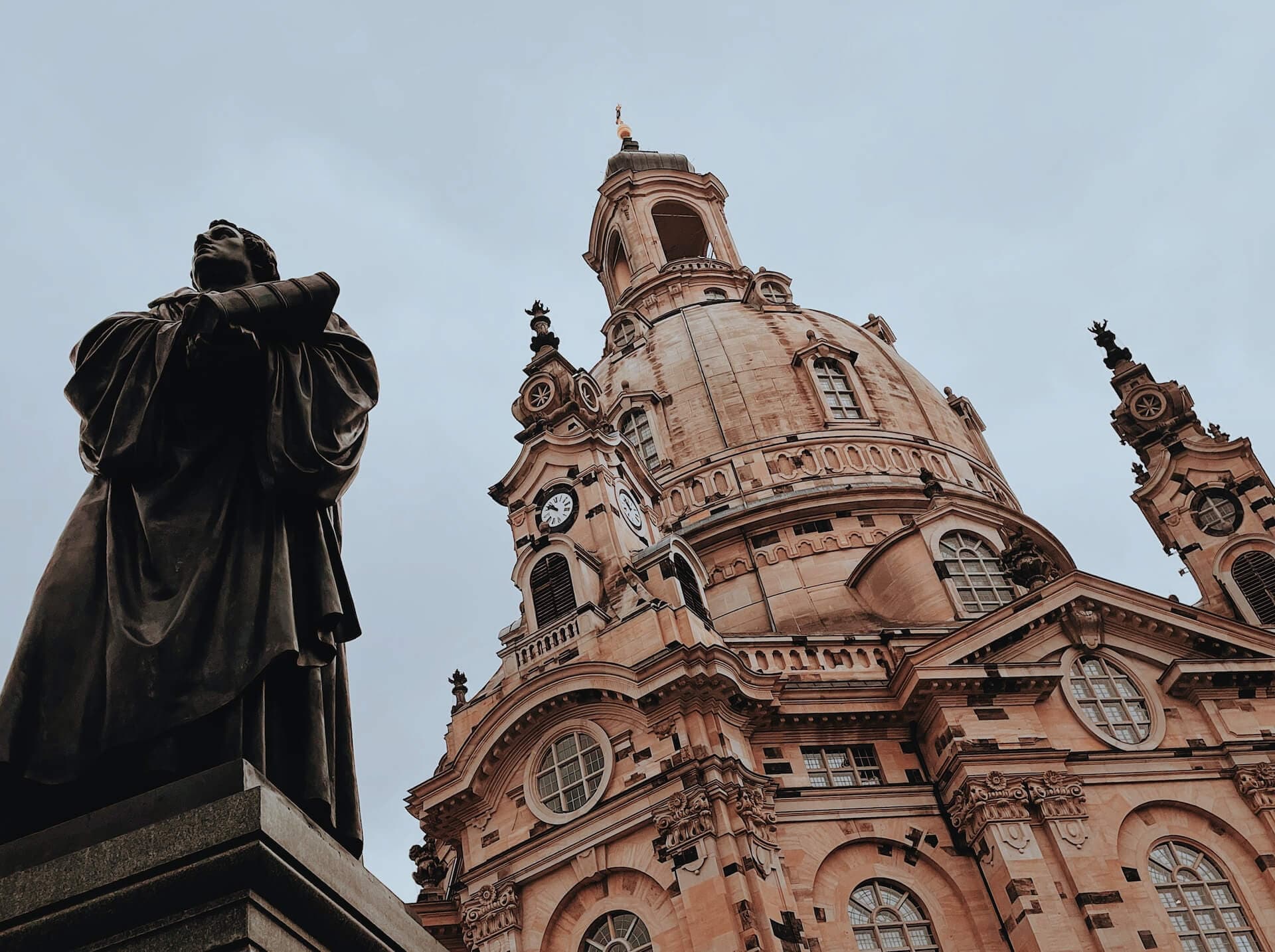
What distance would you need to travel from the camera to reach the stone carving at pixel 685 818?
24.5m

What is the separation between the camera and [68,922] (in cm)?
434

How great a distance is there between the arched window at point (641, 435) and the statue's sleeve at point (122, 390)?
3812cm

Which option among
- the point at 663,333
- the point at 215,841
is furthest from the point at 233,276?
the point at 663,333

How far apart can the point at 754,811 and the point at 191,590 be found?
21.0 m

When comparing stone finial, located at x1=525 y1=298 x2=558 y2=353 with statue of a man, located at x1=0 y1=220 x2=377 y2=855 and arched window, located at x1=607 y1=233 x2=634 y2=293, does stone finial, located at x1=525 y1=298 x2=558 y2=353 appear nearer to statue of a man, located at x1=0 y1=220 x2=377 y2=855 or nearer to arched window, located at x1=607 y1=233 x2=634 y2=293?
arched window, located at x1=607 y1=233 x2=634 y2=293

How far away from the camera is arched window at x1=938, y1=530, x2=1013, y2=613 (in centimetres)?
3428

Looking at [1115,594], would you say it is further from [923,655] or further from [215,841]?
[215,841]

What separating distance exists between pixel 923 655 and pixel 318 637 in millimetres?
23456

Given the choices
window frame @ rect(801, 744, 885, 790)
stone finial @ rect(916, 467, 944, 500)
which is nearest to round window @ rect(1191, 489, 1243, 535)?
stone finial @ rect(916, 467, 944, 500)

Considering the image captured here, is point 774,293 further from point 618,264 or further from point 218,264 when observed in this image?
point 218,264

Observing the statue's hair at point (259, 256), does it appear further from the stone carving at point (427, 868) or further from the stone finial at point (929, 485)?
the stone finial at point (929, 485)

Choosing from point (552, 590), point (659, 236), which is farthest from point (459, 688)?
point (659, 236)

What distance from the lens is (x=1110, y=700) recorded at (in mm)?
28219

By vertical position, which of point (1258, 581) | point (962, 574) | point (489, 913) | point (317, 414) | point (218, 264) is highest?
point (962, 574)
